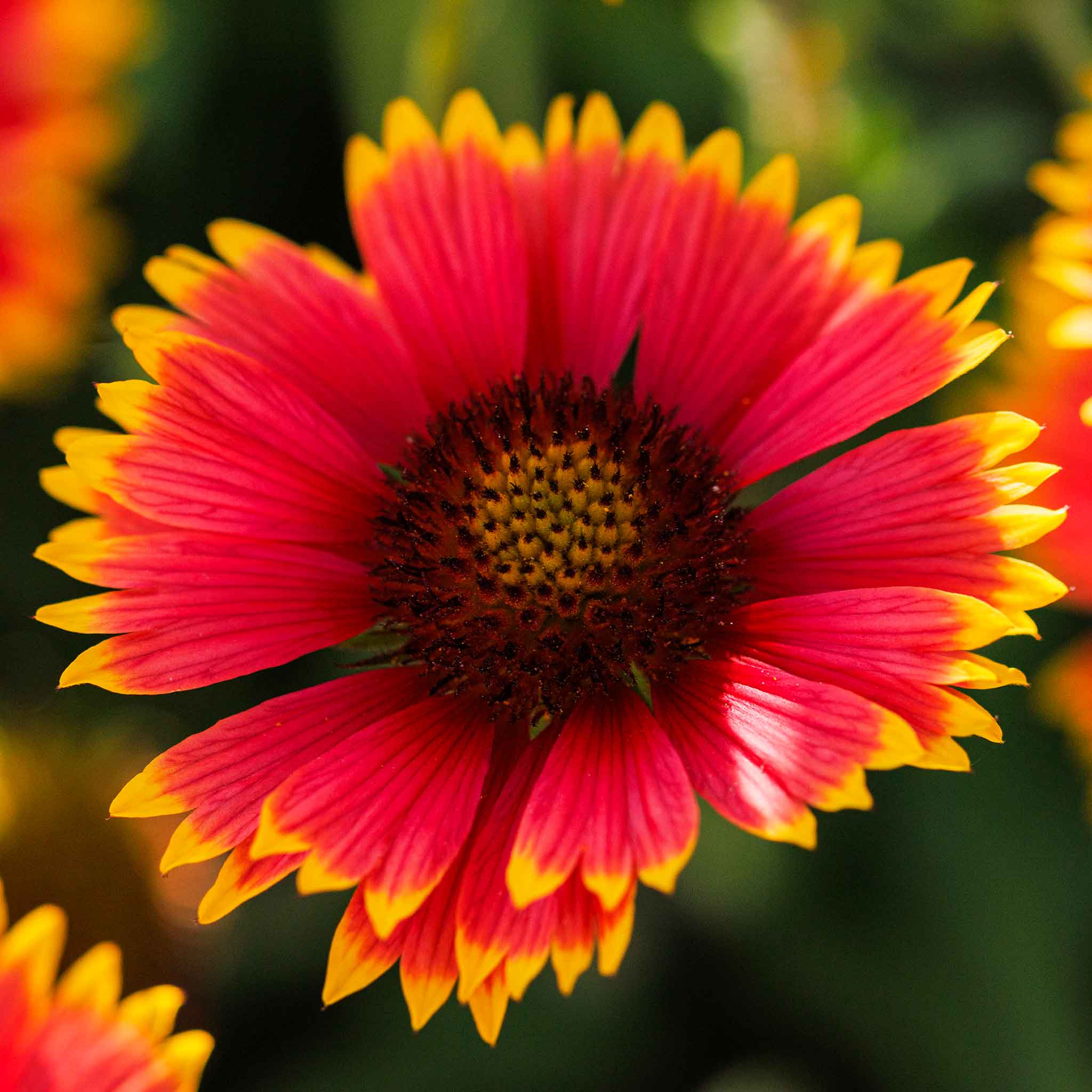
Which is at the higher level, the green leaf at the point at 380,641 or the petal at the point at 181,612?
the petal at the point at 181,612

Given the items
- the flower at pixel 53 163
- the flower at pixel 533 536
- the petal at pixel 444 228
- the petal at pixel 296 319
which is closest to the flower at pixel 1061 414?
the flower at pixel 533 536

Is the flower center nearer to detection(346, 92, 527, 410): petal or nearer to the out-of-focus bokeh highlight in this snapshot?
detection(346, 92, 527, 410): petal

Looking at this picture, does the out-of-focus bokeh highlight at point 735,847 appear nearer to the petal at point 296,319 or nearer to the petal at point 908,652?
the petal at point 296,319

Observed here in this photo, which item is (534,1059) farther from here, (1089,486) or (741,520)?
(1089,486)

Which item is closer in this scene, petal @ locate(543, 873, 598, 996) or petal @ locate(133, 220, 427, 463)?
petal @ locate(543, 873, 598, 996)

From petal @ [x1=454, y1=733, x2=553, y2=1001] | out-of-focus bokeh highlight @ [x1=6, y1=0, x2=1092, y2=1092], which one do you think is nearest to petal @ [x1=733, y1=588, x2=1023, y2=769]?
petal @ [x1=454, y1=733, x2=553, y2=1001]

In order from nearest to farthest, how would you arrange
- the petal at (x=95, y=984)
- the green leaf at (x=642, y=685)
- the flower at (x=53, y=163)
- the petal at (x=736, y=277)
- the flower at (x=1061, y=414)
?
the petal at (x=95, y=984)
the green leaf at (x=642, y=685)
the petal at (x=736, y=277)
the flower at (x=1061, y=414)
the flower at (x=53, y=163)

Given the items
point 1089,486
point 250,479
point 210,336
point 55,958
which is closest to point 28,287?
point 210,336
